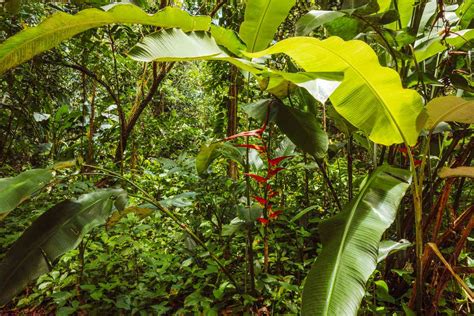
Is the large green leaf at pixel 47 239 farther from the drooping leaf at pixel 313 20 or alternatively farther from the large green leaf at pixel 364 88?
the drooping leaf at pixel 313 20

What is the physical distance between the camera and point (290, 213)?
231 centimetres

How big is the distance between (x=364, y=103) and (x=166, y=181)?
184cm

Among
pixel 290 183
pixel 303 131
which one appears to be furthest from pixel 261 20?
pixel 290 183

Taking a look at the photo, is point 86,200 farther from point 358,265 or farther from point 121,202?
point 358,265

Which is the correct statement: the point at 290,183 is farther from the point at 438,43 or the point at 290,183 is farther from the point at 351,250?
the point at 351,250

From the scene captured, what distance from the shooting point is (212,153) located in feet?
4.71

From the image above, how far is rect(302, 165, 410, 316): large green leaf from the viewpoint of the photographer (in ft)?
2.19

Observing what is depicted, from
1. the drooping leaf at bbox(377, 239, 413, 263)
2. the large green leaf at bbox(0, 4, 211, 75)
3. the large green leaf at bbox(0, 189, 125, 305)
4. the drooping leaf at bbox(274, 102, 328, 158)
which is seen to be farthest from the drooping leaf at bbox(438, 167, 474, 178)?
the large green leaf at bbox(0, 189, 125, 305)

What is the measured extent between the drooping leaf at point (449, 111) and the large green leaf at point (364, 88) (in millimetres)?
36

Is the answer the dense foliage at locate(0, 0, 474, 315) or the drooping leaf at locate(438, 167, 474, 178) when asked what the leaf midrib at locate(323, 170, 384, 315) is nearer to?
the dense foliage at locate(0, 0, 474, 315)

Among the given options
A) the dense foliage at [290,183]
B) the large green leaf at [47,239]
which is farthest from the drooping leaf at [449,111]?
the large green leaf at [47,239]

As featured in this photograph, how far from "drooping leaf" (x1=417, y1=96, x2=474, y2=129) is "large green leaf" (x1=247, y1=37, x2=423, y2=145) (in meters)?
0.04

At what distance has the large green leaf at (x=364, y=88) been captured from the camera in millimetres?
831

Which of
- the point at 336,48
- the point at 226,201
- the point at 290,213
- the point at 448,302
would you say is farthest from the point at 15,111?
the point at 448,302
